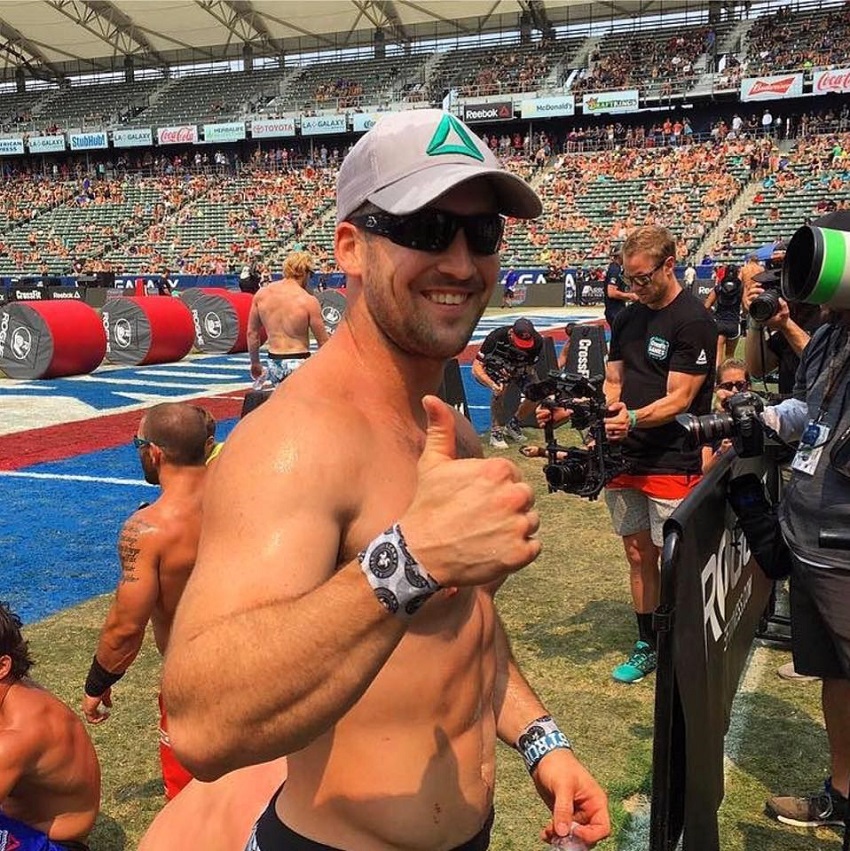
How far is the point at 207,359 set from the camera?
55.6ft

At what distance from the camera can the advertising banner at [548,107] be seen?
137 feet

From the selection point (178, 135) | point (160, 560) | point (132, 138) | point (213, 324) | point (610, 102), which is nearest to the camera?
point (160, 560)

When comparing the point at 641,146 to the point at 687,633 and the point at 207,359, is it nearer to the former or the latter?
the point at 207,359

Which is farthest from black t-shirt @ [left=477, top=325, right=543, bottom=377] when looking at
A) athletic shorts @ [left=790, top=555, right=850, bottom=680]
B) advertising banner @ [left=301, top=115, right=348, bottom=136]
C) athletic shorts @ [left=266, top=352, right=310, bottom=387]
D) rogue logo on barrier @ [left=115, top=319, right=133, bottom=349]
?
advertising banner @ [left=301, top=115, right=348, bottom=136]

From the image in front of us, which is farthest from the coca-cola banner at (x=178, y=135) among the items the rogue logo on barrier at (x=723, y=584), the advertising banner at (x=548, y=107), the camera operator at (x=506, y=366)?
the rogue logo on barrier at (x=723, y=584)

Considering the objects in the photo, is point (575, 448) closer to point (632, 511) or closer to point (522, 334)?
point (632, 511)

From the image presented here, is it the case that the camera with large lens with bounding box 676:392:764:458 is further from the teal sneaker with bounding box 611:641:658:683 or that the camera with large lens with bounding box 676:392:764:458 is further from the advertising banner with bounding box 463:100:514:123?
the advertising banner with bounding box 463:100:514:123

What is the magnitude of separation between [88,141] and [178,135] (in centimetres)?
632

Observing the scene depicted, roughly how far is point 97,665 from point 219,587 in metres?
2.10

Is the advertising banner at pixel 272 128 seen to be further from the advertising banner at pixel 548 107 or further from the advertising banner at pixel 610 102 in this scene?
the advertising banner at pixel 610 102

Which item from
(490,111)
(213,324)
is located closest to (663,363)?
(213,324)

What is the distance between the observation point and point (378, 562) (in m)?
1.13

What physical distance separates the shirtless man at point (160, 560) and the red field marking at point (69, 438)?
6.05m

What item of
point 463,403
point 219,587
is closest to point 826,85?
point 463,403
